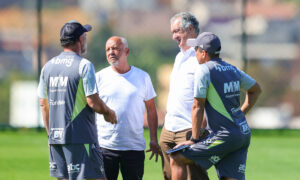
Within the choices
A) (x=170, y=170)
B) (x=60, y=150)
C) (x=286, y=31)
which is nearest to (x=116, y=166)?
(x=170, y=170)

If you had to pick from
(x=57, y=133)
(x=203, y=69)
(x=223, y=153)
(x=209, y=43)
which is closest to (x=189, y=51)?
(x=209, y=43)

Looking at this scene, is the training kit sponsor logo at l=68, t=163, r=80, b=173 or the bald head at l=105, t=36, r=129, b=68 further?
the bald head at l=105, t=36, r=129, b=68

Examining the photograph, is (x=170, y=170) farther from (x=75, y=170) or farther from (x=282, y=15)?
(x=282, y=15)

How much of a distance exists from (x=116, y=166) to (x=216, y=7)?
7557 cm

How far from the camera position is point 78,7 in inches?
3036

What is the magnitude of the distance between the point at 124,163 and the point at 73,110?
4.72ft

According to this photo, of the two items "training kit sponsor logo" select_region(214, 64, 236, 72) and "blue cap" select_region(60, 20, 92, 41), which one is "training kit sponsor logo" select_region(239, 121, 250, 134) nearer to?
"training kit sponsor logo" select_region(214, 64, 236, 72)

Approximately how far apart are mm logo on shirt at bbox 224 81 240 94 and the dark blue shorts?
1.38 metres

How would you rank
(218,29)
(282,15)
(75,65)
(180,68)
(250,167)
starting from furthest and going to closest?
(282,15)
(218,29)
(250,167)
(180,68)
(75,65)

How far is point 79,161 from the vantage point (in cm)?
691

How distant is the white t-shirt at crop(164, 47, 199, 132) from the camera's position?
7.93m

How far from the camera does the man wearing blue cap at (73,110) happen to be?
6848mm

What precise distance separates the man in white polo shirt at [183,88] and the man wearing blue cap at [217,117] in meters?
0.60

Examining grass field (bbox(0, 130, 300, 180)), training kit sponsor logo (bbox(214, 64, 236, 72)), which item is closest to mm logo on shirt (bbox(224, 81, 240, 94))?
training kit sponsor logo (bbox(214, 64, 236, 72))
